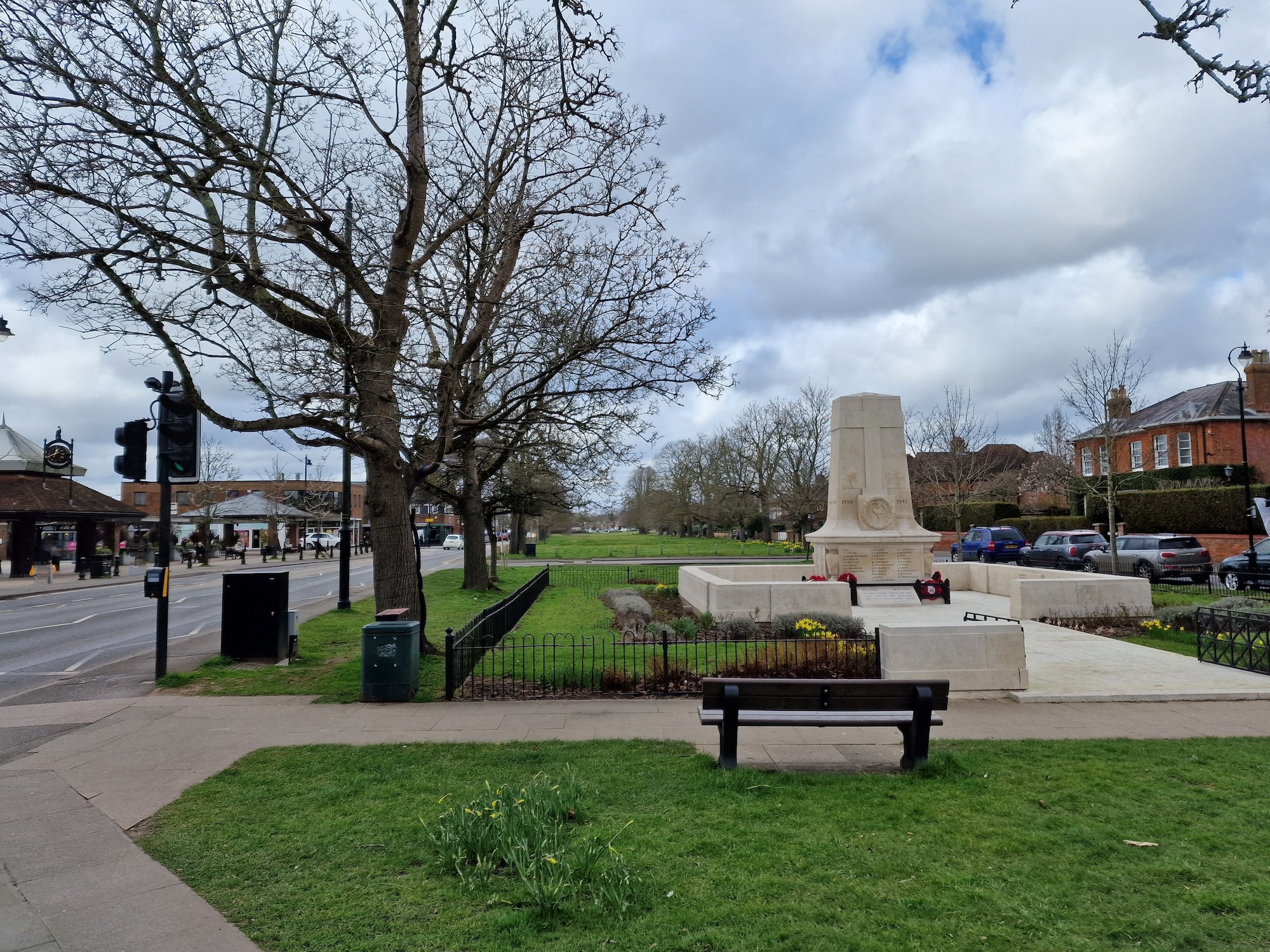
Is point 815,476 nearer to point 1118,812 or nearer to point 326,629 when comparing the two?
point 326,629

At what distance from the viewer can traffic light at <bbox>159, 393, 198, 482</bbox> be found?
35.3 feet

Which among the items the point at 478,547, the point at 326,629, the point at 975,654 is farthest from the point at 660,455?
the point at 975,654

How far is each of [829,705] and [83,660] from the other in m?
12.9

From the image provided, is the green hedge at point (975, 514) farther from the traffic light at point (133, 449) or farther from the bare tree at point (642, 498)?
the traffic light at point (133, 449)

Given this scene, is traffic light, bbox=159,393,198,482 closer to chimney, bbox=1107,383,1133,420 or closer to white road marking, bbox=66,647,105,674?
white road marking, bbox=66,647,105,674

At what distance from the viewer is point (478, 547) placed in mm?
25516

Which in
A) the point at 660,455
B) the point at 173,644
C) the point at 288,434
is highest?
the point at 660,455

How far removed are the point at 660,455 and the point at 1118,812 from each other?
248 ft

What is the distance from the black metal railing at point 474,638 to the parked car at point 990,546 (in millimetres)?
26791

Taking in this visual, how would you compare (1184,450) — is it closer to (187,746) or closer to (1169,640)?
(1169,640)

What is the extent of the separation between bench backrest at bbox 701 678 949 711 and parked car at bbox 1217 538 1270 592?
17.8m

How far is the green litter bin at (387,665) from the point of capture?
31.0ft

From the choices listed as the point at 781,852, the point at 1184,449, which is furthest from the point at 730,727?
the point at 1184,449

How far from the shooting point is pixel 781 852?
458 cm
